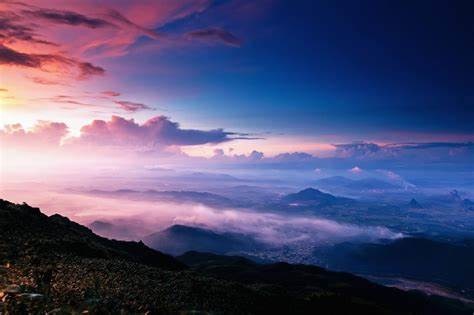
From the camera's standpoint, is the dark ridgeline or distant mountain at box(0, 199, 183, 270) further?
distant mountain at box(0, 199, 183, 270)

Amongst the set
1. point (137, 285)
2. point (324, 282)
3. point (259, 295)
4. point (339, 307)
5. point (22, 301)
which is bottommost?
point (324, 282)

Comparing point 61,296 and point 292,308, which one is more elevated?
point 61,296

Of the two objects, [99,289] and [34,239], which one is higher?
[34,239]

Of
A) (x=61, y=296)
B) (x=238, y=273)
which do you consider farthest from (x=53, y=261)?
(x=238, y=273)

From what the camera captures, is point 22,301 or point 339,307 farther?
point 339,307

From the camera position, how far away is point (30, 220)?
79.4 meters

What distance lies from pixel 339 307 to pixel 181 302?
36.1 meters

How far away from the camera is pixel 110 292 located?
124ft

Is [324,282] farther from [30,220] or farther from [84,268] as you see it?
[84,268]

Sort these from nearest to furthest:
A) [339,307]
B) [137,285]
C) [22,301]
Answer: [22,301], [137,285], [339,307]

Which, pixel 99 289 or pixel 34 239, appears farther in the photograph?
pixel 34 239

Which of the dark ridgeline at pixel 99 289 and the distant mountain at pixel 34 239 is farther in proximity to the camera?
the distant mountain at pixel 34 239

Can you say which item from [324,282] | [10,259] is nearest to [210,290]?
[10,259]

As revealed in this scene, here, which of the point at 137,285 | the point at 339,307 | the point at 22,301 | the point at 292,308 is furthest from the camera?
the point at 339,307
